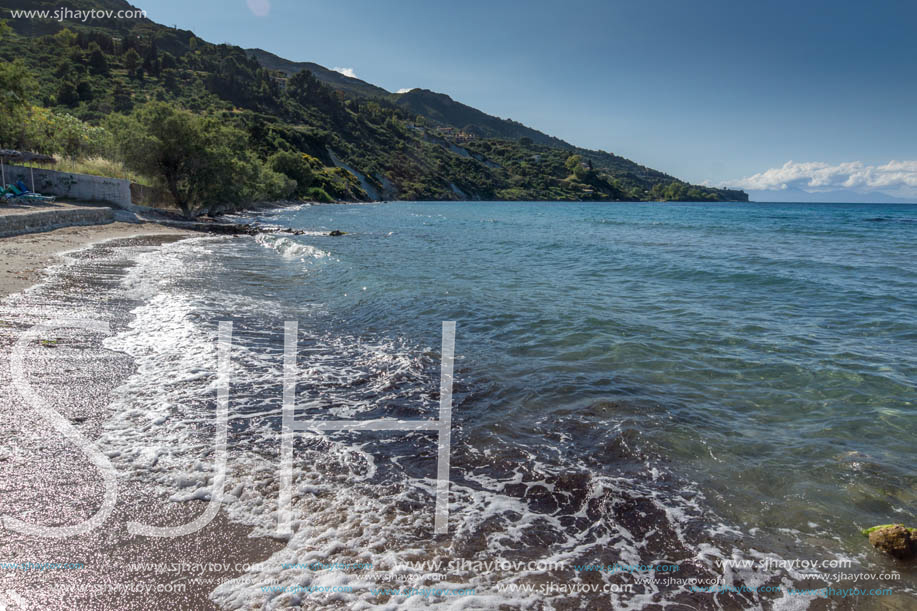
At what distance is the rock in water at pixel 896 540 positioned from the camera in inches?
146

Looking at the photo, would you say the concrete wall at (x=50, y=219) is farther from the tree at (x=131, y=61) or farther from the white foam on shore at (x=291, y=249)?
the tree at (x=131, y=61)

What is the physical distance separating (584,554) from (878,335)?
10408 mm

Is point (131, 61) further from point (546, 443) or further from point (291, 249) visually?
point (546, 443)

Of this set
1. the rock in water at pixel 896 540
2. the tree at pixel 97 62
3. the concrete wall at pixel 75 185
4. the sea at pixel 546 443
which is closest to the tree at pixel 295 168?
the tree at pixel 97 62

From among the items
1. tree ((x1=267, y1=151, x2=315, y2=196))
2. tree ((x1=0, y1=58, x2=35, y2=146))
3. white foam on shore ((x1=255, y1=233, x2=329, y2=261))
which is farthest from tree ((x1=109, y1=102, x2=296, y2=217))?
tree ((x1=267, y1=151, x2=315, y2=196))

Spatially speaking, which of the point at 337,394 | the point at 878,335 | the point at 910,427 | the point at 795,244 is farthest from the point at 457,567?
the point at 795,244

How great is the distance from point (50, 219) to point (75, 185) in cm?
851

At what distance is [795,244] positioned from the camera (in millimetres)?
28531

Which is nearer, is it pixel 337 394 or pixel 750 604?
pixel 750 604

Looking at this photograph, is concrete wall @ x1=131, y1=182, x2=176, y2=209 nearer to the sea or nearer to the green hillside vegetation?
the green hillside vegetation

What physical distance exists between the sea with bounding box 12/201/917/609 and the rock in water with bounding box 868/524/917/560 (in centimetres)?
11

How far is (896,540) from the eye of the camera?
374 cm

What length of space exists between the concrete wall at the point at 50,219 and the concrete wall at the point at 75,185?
51cm

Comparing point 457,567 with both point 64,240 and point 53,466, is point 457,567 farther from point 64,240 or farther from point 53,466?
point 64,240
